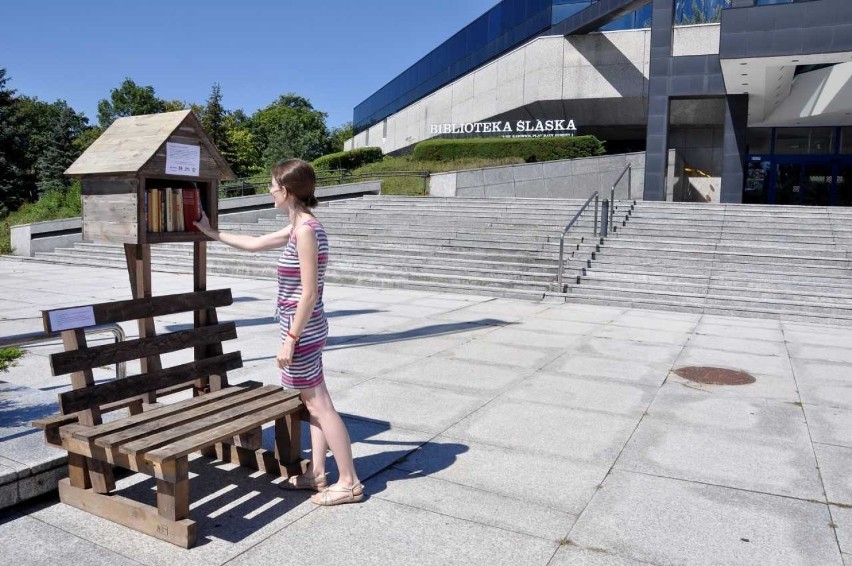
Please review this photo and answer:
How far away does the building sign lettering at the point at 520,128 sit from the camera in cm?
3375

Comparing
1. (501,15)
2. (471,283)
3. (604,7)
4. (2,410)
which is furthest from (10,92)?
(2,410)

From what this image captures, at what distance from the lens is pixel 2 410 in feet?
15.3

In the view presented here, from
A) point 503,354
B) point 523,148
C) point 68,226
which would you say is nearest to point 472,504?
point 503,354

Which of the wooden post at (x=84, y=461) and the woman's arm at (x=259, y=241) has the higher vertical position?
the woman's arm at (x=259, y=241)

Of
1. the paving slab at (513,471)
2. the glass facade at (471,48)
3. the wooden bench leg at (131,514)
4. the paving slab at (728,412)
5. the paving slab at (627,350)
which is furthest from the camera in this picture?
the glass facade at (471,48)

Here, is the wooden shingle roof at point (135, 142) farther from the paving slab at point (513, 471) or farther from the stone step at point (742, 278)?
the stone step at point (742, 278)

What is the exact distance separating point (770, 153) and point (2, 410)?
1185 inches

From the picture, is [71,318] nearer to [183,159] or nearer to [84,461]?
[84,461]

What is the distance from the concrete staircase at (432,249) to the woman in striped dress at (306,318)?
9386 mm

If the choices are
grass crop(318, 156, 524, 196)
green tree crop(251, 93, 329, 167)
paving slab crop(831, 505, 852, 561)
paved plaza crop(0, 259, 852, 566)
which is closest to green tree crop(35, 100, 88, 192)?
green tree crop(251, 93, 329, 167)

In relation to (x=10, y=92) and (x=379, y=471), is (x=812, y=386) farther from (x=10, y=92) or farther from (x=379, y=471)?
(x=10, y=92)

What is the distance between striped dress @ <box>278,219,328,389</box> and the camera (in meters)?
3.76

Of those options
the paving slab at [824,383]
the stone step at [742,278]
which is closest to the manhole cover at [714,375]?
the paving slab at [824,383]

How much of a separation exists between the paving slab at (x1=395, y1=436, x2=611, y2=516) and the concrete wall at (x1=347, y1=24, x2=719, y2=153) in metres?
28.4
